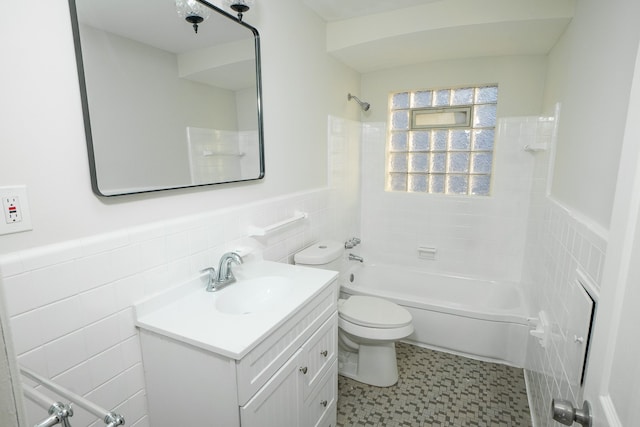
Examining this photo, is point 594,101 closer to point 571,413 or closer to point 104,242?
point 571,413

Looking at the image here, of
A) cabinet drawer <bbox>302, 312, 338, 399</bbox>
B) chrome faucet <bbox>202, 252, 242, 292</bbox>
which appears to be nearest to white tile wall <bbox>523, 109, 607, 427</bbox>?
cabinet drawer <bbox>302, 312, 338, 399</bbox>

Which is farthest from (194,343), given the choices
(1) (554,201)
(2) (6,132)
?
(1) (554,201)

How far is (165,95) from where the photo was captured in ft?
4.27

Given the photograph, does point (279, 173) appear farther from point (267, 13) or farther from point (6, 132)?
point (6, 132)

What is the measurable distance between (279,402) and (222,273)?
58 cm

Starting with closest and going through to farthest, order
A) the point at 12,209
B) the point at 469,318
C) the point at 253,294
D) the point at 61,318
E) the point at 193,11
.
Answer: the point at 12,209 < the point at 61,318 < the point at 193,11 < the point at 253,294 < the point at 469,318

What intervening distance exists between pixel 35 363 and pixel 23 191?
0.49 m

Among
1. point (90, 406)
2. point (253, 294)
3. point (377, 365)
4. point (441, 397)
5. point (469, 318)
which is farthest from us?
point (469, 318)

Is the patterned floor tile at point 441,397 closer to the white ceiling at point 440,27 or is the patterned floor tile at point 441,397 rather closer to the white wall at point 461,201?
the white wall at point 461,201

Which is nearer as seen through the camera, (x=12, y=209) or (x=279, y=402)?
(x=12, y=209)

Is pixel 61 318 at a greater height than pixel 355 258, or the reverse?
pixel 61 318

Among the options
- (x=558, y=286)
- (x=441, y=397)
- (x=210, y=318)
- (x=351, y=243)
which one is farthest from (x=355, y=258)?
(x=210, y=318)

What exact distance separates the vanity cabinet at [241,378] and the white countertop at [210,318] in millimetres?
20

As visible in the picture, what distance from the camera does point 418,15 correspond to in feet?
6.86
